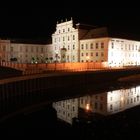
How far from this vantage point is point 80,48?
6350cm

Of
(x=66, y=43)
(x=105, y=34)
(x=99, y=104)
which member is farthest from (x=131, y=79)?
(x=66, y=43)

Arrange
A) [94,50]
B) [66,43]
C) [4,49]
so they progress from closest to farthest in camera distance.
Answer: [94,50], [66,43], [4,49]

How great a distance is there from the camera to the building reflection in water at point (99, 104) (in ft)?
88.1

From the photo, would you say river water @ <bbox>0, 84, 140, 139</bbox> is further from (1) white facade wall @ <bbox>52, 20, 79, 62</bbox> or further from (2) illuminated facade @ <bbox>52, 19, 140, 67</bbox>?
(1) white facade wall @ <bbox>52, 20, 79, 62</bbox>

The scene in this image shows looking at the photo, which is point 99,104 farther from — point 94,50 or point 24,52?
point 24,52

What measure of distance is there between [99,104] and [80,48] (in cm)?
3451

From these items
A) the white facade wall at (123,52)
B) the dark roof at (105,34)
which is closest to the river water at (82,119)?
the white facade wall at (123,52)

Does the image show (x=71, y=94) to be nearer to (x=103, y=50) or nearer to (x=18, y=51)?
(x=103, y=50)

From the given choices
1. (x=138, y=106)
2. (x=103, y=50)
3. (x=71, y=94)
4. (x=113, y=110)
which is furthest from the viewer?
(x=103, y=50)

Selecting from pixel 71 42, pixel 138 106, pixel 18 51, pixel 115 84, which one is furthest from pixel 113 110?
pixel 18 51

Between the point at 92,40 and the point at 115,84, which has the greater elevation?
the point at 92,40

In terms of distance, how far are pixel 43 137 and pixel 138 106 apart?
45.5 feet

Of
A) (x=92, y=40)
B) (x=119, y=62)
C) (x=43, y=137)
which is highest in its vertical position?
(x=92, y=40)

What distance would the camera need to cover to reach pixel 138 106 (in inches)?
1163
